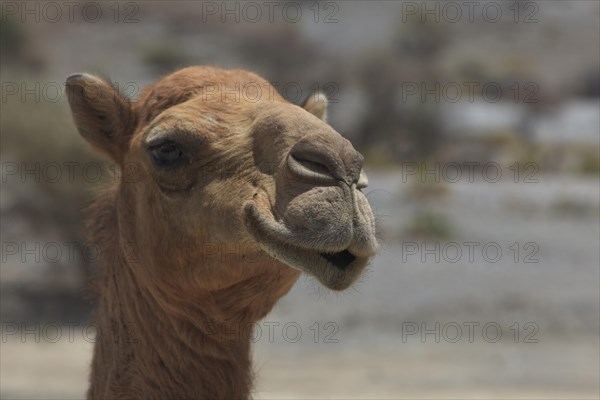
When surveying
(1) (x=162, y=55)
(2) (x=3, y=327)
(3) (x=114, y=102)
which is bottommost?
(2) (x=3, y=327)

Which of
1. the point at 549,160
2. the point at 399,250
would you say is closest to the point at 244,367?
the point at 399,250

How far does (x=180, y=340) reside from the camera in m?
5.16

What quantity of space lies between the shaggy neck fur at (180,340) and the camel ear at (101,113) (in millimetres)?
472

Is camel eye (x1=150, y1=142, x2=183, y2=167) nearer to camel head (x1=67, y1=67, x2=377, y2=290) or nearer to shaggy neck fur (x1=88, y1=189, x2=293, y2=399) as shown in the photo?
camel head (x1=67, y1=67, x2=377, y2=290)

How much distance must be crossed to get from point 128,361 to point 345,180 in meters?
1.60

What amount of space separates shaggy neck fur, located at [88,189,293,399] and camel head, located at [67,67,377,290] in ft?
0.43

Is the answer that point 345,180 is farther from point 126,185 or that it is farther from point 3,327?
point 3,327

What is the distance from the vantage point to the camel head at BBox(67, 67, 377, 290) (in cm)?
421

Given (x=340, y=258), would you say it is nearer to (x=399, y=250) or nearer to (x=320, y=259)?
(x=320, y=259)

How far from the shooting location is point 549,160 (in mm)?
38188

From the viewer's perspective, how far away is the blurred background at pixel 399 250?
54.7ft

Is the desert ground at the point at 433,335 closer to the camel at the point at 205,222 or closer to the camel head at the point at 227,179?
the camel at the point at 205,222

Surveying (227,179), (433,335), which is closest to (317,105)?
(227,179)

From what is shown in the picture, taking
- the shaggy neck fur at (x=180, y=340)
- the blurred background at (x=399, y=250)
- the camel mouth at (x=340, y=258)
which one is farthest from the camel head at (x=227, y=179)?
the blurred background at (x=399, y=250)
